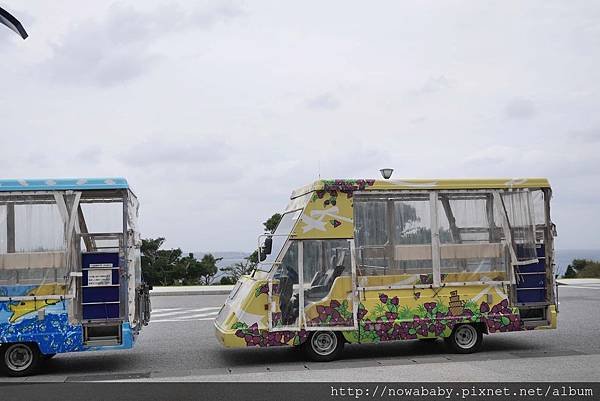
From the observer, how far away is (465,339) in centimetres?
1152

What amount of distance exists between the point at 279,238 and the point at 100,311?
9.54 feet

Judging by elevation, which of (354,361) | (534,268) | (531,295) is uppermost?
(534,268)

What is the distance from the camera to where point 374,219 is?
11.4 m

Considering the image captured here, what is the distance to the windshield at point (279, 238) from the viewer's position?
11.1 metres

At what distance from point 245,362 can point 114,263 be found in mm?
2558

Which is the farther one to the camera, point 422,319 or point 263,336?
point 422,319

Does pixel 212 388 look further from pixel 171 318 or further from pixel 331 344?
pixel 171 318

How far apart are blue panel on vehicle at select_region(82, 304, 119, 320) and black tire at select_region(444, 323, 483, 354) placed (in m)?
5.14

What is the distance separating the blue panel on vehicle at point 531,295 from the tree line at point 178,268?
66.4 feet

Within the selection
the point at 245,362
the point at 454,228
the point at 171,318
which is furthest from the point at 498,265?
the point at 171,318

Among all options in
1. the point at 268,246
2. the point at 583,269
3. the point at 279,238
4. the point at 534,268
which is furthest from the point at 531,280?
the point at 583,269

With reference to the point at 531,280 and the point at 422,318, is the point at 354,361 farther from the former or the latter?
the point at 531,280

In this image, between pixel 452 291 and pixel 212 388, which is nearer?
pixel 212 388

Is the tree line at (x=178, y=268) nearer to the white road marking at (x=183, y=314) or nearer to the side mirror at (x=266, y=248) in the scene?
the white road marking at (x=183, y=314)
